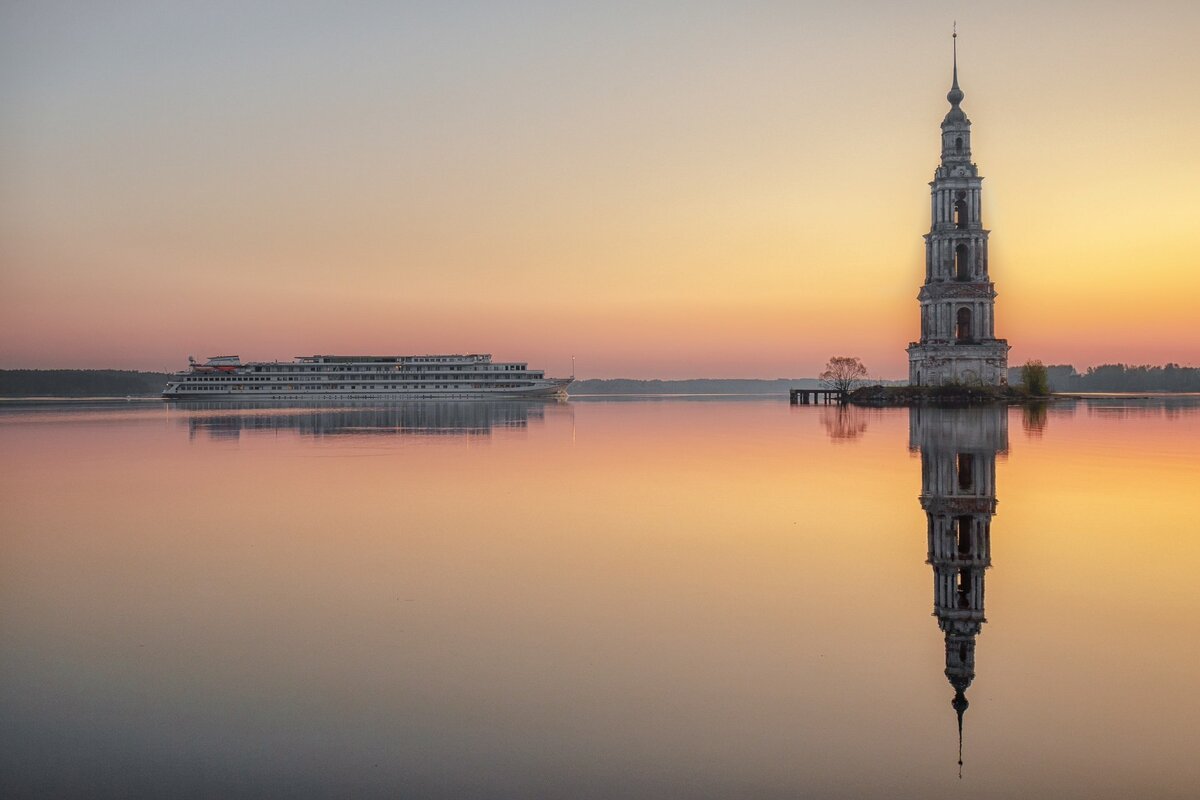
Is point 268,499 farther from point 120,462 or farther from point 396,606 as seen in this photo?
point 120,462

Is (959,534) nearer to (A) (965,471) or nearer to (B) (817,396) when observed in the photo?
(A) (965,471)

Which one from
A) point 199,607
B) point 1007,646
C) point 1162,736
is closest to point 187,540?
point 199,607

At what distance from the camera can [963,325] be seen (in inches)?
3898

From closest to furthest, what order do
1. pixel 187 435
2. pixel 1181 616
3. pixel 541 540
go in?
pixel 1181 616 → pixel 541 540 → pixel 187 435

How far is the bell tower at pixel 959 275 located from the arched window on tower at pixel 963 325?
7.5 inches

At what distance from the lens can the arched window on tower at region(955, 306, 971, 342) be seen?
9787 centimetres

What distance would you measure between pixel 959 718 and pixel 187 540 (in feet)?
44.4

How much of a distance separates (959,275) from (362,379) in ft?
308

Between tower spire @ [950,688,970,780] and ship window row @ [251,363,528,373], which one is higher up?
ship window row @ [251,363,528,373]

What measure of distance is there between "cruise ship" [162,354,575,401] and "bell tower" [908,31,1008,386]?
7017 cm

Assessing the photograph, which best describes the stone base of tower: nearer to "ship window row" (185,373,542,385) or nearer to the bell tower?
the bell tower

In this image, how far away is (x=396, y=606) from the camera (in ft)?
38.0

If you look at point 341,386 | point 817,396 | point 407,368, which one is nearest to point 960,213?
point 817,396

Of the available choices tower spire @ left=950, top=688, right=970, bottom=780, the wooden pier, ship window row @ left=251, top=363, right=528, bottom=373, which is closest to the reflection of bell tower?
tower spire @ left=950, top=688, right=970, bottom=780
